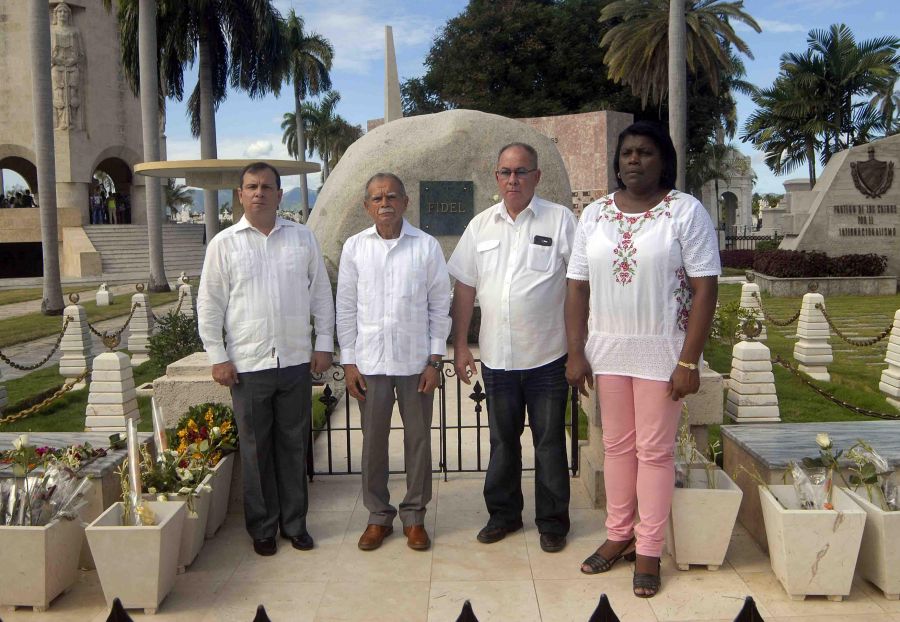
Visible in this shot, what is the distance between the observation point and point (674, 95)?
1650cm

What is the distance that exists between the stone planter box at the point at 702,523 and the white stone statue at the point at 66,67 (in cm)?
3197

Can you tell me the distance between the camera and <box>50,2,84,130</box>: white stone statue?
2967cm

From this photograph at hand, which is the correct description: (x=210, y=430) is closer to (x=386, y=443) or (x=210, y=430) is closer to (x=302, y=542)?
(x=302, y=542)

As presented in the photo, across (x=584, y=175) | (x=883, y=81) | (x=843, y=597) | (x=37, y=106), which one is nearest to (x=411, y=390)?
(x=843, y=597)

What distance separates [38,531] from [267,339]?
123 cm

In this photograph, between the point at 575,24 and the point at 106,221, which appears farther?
the point at 106,221

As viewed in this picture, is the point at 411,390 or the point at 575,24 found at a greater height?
the point at 575,24

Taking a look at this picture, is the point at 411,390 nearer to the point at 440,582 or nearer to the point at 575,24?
the point at 440,582

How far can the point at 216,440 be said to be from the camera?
415cm

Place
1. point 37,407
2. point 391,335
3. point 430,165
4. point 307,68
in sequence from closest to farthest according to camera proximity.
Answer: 1. point 391,335
2. point 37,407
3. point 430,165
4. point 307,68

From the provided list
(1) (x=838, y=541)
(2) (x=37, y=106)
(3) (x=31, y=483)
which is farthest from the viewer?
(2) (x=37, y=106)

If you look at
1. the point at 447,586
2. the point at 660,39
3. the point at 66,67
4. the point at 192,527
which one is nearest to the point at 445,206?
the point at 192,527

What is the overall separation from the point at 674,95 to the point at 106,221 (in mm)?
27002

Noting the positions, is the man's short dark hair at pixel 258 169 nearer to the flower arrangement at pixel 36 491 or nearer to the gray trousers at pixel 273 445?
the gray trousers at pixel 273 445
